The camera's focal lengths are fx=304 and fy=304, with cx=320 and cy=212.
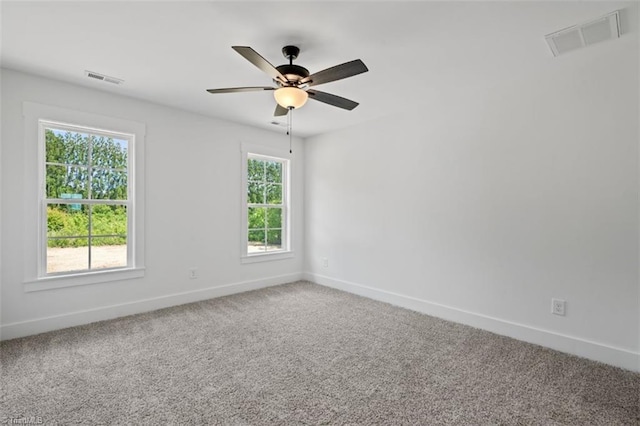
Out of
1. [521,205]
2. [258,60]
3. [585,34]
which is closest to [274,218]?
[258,60]

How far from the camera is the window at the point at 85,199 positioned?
10.1 feet

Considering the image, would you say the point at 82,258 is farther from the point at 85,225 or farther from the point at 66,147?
the point at 66,147

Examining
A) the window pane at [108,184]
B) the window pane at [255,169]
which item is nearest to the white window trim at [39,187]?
the window pane at [108,184]

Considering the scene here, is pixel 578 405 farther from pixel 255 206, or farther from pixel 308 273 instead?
pixel 255 206

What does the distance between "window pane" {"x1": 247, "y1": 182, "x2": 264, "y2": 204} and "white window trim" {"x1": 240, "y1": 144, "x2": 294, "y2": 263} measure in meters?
0.16

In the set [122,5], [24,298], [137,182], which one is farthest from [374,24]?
[24,298]

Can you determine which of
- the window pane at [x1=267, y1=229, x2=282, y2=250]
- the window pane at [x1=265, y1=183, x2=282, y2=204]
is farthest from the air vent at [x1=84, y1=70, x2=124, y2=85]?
the window pane at [x1=267, y1=229, x2=282, y2=250]

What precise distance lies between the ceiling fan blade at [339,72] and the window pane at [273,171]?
272cm

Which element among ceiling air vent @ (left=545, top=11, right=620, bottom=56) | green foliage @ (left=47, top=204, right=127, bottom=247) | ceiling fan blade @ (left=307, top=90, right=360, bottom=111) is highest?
ceiling air vent @ (left=545, top=11, right=620, bottom=56)

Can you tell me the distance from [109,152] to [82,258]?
1.20m

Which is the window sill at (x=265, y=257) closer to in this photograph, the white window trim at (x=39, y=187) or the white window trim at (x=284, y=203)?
the white window trim at (x=284, y=203)

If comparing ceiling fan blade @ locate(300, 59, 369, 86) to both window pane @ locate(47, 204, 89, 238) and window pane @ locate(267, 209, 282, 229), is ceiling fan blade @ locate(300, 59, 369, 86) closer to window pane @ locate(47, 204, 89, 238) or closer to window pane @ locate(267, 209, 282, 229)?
window pane @ locate(47, 204, 89, 238)

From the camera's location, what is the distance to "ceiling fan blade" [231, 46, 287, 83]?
1876 millimetres

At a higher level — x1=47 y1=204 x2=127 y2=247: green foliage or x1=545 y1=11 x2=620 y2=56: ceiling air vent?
x1=545 y1=11 x2=620 y2=56: ceiling air vent
